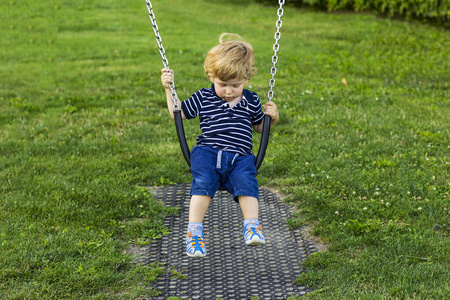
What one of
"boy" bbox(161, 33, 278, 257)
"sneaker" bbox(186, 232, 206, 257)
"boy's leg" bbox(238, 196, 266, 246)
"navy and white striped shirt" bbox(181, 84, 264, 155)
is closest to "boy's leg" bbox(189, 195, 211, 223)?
"boy" bbox(161, 33, 278, 257)

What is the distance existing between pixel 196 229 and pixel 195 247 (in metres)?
0.16

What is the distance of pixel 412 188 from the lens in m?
4.87

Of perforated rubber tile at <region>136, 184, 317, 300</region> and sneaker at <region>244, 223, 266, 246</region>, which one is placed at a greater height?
sneaker at <region>244, 223, 266, 246</region>

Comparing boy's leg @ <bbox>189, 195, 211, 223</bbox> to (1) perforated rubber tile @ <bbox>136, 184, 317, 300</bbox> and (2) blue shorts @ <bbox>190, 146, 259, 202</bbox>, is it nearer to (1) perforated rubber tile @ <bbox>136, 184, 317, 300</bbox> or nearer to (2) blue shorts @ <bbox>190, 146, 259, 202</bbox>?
(2) blue shorts @ <bbox>190, 146, 259, 202</bbox>

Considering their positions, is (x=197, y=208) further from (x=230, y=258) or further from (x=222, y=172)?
(x=230, y=258)

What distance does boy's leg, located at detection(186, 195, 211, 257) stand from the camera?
333 centimetres

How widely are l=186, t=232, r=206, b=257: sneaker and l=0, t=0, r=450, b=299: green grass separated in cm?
42

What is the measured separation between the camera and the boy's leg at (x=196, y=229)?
3.33m

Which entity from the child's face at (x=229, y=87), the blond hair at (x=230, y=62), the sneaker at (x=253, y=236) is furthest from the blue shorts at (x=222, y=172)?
the blond hair at (x=230, y=62)

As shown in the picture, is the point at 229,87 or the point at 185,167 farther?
the point at 185,167

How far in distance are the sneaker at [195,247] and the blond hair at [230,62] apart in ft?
3.54

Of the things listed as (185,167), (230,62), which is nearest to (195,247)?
(230,62)

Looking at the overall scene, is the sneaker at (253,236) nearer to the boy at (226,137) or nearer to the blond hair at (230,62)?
the boy at (226,137)

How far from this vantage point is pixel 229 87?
372cm
